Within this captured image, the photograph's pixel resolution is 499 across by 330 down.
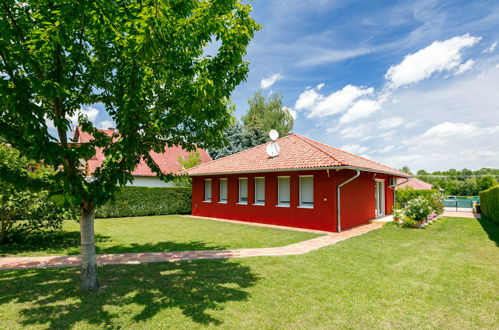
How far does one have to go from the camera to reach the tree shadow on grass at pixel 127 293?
418 centimetres

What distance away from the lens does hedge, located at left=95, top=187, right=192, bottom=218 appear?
1866 cm

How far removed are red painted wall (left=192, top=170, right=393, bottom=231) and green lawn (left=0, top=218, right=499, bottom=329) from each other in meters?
4.85

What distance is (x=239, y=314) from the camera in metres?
4.28

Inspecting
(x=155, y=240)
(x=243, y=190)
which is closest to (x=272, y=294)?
(x=155, y=240)

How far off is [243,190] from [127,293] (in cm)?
1194

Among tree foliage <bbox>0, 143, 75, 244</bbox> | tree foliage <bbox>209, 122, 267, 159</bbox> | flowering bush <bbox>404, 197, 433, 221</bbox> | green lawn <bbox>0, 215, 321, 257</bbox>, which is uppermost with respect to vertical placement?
tree foliage <bbox>209, 122, 267, 159</bbox>

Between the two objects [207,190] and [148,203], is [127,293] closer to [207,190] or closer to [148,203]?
[207,190]

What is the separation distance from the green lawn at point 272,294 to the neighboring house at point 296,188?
4.97 metres

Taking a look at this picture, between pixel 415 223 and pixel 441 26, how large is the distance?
8634 mm

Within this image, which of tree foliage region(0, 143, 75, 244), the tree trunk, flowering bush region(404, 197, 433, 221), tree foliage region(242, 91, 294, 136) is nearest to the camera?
the tree trunk

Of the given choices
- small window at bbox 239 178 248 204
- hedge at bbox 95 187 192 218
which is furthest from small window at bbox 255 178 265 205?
hedge at bbox 95 187 192 218

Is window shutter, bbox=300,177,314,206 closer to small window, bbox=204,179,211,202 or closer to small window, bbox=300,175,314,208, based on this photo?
small window, bbox=300,175,314,208

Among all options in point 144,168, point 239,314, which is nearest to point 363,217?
point 239,314

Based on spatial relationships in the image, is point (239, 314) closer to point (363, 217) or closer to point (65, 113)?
point (65, 113)
